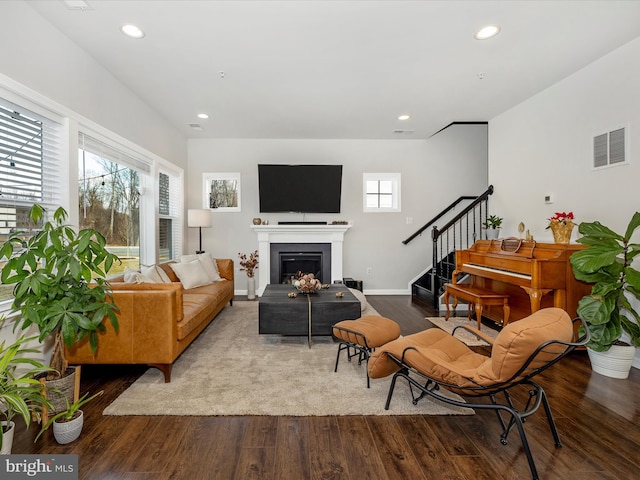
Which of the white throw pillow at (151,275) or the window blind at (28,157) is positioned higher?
the window blind at (28,157)

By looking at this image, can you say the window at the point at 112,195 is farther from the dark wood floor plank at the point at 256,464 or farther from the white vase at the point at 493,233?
the white vase at the point at 493,233

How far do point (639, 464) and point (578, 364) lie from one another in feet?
4.86

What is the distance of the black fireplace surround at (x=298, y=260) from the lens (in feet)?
19.1

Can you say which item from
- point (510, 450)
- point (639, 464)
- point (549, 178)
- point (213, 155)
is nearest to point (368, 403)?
point (510, 450)

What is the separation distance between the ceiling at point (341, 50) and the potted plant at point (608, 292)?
1744 mm

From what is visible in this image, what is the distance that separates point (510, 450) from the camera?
177cm

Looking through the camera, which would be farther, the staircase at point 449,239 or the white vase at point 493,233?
the staircase at point 449,239

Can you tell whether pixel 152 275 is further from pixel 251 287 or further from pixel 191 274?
pixel 251 287

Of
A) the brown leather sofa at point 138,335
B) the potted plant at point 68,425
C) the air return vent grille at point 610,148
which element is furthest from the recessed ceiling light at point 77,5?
the air return vent grille at point 610,148

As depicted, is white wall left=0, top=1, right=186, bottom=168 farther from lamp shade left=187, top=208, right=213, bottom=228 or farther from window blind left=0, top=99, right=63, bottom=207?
lamp shade left=187, top=208, right=213, bottom=228

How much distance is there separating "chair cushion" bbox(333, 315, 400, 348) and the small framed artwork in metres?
3.89

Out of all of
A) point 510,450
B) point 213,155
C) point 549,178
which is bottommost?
point 510,450

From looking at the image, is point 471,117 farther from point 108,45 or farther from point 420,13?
point 108,45

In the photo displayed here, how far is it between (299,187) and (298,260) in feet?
4.36
